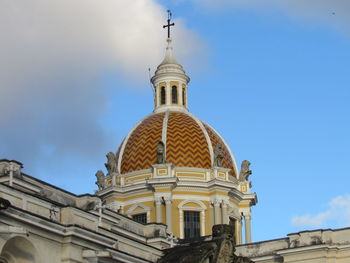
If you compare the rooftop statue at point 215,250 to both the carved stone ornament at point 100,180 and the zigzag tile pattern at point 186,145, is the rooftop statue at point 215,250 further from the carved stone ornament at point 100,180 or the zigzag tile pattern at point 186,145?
the carved stone ornament at point 100,180

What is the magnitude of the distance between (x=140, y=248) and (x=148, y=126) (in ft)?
75.0

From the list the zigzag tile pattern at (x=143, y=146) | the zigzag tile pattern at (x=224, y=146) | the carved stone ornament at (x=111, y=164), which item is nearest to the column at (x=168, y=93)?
the zigzag tile pattern at (x=143, y=146)

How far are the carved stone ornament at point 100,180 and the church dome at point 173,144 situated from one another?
124 centimetres

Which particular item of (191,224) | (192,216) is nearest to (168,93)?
(192,216)

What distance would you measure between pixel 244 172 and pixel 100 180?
8.90 m

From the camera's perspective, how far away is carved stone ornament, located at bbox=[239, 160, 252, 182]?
175 feet

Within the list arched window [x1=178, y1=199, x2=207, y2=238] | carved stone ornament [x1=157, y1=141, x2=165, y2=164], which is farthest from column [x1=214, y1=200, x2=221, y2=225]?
carved stone ornament [x1=157, y1=141, x2=165, y2=164]

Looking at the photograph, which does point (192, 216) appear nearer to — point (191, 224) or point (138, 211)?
point (191, 224)

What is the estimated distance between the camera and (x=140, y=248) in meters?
31.1

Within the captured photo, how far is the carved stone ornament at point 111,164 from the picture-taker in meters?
51.7

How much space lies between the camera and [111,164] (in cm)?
5194

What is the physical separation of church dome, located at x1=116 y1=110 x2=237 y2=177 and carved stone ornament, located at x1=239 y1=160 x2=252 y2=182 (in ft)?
1.39

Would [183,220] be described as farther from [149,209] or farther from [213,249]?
[213,249]

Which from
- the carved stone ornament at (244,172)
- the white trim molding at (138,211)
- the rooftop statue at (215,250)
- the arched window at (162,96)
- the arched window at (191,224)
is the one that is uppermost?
the arched window at (162,96)
